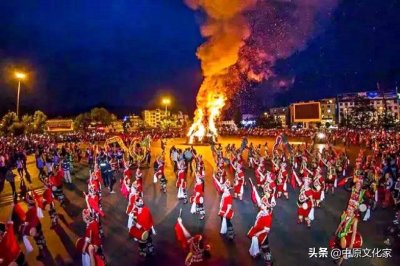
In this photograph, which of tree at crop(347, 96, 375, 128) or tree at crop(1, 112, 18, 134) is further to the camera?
tree at crop(347, 96, 375, 128)

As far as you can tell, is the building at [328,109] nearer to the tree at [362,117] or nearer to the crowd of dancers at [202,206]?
the tree at [362,117]

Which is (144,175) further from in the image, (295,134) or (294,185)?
(295,134)

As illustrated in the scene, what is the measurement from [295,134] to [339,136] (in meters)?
15.5

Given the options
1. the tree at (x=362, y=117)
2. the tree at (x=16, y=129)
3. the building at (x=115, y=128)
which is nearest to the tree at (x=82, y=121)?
the building at (x=115, y=128)

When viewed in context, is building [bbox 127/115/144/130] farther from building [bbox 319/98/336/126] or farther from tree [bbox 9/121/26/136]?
building [bbox 319/98/336/126]

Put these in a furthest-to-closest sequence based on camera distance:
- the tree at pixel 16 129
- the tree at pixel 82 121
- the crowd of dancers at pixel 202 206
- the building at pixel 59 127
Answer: the tree at pixel 82 121
the building at pixel 59 127
the tree at pixel 16 129
the crowd of dancers at pixel 202 206

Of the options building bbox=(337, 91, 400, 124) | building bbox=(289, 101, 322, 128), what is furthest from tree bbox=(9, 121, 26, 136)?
building bbox=(337, 91, 400, 124)

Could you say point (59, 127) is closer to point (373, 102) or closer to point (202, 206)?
point (202, 206)

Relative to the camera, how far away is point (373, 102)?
11925 cm

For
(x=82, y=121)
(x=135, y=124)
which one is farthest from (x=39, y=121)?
(x=135, y=124)

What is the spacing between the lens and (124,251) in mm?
11086

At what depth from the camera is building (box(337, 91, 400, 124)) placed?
113600 millimetres

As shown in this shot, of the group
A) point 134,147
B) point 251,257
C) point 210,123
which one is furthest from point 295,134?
point 251,257

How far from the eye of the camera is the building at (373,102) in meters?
114
